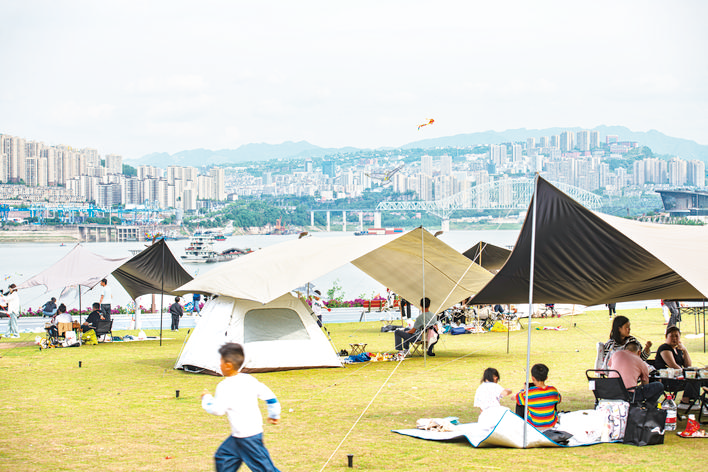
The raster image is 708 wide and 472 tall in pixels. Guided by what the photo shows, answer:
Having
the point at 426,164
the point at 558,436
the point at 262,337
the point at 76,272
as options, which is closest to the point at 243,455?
the point at 558,436

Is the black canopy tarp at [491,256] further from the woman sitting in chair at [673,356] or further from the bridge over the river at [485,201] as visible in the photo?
the bridge over the river at [485,201]

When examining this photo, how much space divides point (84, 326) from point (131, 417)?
32.7 ft

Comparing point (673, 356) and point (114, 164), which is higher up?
point (114, 164)

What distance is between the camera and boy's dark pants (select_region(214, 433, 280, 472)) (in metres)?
4.59

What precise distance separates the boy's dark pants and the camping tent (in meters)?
7.09

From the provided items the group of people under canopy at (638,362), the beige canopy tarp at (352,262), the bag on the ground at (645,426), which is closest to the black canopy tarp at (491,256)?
the beige canopy tarp at (352,262)

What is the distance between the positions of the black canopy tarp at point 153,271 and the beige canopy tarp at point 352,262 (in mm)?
3879

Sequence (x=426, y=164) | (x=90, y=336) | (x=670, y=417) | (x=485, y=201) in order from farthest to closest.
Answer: (x=426, y=164) → (x=485, y=201) → (x=90, y=336) → (x=670, y=417)

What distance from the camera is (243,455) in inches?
181

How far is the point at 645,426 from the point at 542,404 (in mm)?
914

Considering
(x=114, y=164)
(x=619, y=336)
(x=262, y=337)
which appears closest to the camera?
(x=619, y=336)

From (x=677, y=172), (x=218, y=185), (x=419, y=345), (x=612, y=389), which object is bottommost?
(x=419, y=345)

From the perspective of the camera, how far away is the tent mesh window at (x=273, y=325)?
12.0 metres

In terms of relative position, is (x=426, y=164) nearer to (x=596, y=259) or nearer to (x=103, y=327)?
(x=103, y=327)
